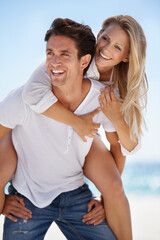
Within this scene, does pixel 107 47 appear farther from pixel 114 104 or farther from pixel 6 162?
pixel 6 162

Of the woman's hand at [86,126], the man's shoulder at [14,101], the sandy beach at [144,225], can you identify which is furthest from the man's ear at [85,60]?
the sandy beach at [144,225]

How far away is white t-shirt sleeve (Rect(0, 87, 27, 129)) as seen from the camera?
2.10 m

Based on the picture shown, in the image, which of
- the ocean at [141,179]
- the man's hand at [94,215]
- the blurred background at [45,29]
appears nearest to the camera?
the man's hand at [94,215]

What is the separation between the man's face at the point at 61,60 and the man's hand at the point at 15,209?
2.63 ft

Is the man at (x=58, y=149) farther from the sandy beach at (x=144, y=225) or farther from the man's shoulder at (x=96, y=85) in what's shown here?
the sandy beach at (x=144, y=225)

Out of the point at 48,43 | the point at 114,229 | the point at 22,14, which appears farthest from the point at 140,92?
the point at 22,14

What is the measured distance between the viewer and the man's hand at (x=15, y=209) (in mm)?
2219

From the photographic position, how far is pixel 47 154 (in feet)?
7.43

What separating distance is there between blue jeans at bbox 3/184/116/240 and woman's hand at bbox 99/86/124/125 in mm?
555

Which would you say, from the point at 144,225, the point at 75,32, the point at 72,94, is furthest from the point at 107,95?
the point at 144,225

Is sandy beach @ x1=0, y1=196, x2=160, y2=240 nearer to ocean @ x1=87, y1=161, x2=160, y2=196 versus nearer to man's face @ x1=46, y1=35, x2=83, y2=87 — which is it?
ocean @ x1=87, y1=161, x2=160, y2=196

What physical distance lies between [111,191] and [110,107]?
0.55 m

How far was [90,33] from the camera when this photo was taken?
2348mm

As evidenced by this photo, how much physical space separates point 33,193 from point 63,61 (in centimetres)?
88
